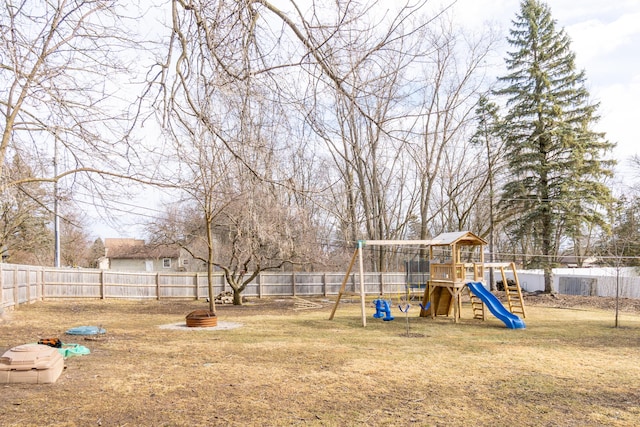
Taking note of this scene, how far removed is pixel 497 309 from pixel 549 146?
1146 centimetres

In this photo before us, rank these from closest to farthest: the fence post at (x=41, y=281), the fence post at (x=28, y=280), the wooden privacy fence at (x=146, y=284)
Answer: the wooden privacy fence at (x=146, y=284)
the fence post at (x=28, y=280)
the fence post at (x=41, y=281)

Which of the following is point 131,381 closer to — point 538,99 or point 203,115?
point 203,115

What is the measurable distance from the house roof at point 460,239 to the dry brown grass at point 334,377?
3.04 meters

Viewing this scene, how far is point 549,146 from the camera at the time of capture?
2272 centimetres

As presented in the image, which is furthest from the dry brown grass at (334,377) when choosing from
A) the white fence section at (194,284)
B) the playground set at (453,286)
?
the white fence section at (194,284)

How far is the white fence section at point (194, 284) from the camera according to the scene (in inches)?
709

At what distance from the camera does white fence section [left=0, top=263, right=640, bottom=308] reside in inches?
709

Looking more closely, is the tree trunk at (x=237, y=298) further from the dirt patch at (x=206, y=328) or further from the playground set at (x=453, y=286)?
the dirt patch at (x=206, y=328)

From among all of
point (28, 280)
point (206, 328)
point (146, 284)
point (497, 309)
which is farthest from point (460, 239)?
point (28, 280)

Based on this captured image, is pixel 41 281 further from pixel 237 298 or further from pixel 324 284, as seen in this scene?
pixel 324 284

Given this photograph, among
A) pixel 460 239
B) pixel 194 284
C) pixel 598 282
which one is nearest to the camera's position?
pixel 460 239

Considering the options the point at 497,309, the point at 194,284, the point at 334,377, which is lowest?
the point at 194,284

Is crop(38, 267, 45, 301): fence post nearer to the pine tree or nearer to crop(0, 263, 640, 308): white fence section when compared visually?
crop(0, 263, 640, 308): white fence section

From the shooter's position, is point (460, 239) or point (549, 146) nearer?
point (460, 239)
